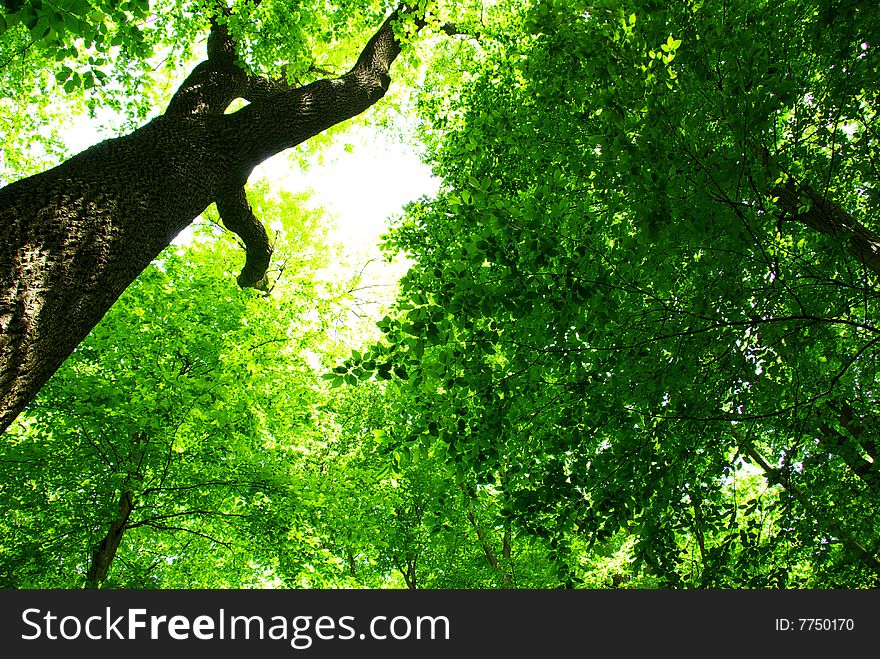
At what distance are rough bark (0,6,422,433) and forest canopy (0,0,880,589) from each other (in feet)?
2.41

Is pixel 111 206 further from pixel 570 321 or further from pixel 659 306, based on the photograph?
pixel 659 306

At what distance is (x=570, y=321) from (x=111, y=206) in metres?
3.19

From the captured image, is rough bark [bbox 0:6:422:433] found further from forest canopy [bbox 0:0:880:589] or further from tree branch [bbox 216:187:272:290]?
tree branch [bbox 216:187:272:290]

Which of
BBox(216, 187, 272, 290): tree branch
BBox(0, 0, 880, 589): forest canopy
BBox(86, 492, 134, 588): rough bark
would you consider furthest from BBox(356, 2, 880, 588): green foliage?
BBox(86, 492, 134, 588): rough bark

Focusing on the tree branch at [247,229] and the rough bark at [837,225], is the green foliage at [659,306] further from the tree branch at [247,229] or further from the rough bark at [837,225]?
the tree branch at [247,229]

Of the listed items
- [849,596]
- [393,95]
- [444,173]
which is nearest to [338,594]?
[849,596]

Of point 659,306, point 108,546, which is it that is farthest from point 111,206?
point 108,546

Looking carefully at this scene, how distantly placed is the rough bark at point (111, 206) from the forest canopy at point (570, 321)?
734 mm

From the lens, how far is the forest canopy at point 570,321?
10.6ft

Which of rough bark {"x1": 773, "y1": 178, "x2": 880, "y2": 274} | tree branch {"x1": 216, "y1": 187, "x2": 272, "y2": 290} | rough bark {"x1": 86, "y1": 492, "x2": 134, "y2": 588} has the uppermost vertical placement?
tree branch {"x1": 216, "y1": 187, "x2": 272, "y2": 290}

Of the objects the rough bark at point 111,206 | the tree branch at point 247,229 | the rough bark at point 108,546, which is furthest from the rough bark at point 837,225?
the rough bark at point 108,546

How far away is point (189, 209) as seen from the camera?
4.01 m

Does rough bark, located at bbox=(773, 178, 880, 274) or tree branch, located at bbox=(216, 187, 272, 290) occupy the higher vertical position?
tree branch, located at bbox=(216, 187, 272, 290)

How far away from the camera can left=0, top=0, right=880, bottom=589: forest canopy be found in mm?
3229
